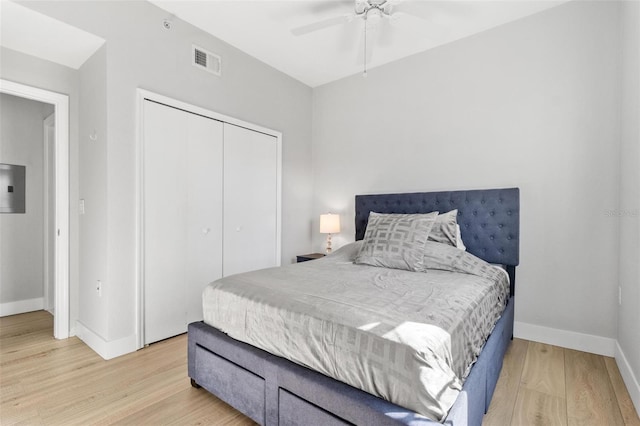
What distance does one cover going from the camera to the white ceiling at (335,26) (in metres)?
2.57

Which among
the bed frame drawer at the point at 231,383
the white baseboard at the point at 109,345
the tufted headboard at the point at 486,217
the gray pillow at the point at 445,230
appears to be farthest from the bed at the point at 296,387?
the white baseboard at the point at 109,345

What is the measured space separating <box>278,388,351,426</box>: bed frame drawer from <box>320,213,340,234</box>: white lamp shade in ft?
8.01

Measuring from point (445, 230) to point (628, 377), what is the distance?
1.42m

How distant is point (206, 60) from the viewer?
296cm

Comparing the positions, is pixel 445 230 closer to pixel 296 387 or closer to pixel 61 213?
pixel 296 387

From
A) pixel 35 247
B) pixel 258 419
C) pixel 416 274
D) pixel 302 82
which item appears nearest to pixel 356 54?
pixel 302 82

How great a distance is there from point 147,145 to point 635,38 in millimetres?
3459

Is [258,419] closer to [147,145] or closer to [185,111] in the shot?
[147,145]

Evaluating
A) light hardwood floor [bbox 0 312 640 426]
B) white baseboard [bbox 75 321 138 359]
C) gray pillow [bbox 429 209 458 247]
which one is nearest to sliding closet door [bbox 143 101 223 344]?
white baseboard [bbox 75 321 138 359]

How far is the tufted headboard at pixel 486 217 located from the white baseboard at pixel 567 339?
398 millimetres

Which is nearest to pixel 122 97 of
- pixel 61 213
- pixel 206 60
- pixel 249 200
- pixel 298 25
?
pixel 206 60

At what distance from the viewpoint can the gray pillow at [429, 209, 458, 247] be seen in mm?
2652

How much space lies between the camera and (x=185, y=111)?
2781 millimetres

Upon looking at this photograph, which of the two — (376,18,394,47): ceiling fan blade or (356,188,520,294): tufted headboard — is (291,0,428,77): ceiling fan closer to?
(376,18,394,47): ceiling fan blade
